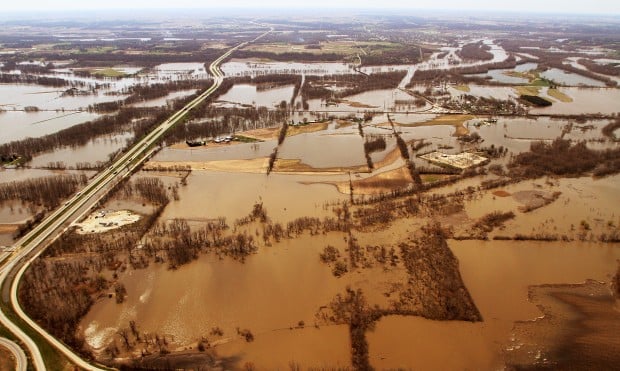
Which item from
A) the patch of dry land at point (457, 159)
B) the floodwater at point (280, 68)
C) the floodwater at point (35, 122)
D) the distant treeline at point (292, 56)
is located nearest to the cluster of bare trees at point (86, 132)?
the floodwater at point (35, 122)

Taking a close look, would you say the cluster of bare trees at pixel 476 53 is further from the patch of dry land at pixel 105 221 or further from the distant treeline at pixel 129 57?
the patch of dry land at pixel 105 221

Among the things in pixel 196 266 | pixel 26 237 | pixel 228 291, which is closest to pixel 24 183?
pixel 26 237

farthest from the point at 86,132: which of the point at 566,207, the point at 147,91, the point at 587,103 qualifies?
the point at 587,103

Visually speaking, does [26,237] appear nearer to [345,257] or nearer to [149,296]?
[149,296]

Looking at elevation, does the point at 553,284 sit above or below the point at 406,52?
below

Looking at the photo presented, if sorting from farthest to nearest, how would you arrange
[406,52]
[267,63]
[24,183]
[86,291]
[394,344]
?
[406,52]
[267,63]
[24,183]
[86,291]
[394,344]

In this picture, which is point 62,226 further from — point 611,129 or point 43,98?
point 611,129
